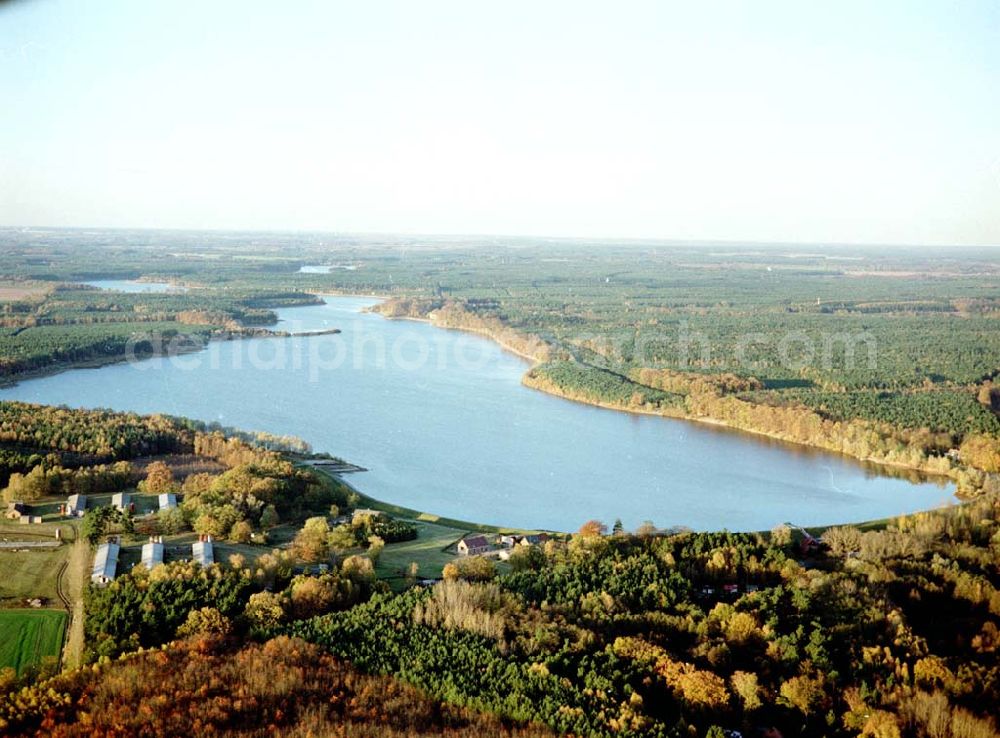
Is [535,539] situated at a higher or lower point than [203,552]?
lower

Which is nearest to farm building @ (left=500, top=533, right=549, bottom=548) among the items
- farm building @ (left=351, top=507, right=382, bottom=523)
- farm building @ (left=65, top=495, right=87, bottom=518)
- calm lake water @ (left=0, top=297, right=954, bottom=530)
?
calm lake water @ (left=0, top=297, right=954, bottom=530)

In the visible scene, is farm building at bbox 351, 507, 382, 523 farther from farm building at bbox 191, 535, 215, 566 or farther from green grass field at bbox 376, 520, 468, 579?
farm building at bbox 191, 535, 215, 566

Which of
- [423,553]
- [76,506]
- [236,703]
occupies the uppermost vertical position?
[236,703]

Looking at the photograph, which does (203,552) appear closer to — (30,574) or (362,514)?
(30,574)

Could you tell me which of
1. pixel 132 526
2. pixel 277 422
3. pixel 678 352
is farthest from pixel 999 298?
pixel 132 526

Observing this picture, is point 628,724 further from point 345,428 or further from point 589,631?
point 345,428

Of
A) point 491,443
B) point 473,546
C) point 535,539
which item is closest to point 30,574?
point 473,546
